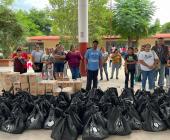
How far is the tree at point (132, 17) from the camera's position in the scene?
33938 millimetres

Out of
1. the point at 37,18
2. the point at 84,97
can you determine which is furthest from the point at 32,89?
the point at 37,18

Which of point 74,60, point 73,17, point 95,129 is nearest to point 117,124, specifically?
point 95,129

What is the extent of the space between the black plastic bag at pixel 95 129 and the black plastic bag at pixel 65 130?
0.20 meters

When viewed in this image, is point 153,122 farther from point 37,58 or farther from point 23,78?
point 37,58

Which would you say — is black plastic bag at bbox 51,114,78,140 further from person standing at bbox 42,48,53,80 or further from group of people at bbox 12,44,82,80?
person standing at bbox 42,48,53,80

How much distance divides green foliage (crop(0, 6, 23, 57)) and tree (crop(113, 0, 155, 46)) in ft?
31.6

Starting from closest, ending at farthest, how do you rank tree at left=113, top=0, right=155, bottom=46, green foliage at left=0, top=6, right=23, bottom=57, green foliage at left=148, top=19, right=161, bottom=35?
green foliage at left=0, top=6, right=23, bottom=57, tree at left=113, top=0, right=155, bottom=46, green foliage at left=148, top=19, right=161, bottom=35

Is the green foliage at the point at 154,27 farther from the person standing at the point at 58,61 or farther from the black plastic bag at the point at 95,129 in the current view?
the black plastic bag at the point at 95,129

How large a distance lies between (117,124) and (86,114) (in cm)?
65

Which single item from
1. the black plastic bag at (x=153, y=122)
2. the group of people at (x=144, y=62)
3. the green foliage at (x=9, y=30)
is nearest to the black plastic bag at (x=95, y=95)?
the black plastic bag at (x=153, y=122)

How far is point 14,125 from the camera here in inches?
277

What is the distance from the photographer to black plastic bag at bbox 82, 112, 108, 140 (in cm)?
632

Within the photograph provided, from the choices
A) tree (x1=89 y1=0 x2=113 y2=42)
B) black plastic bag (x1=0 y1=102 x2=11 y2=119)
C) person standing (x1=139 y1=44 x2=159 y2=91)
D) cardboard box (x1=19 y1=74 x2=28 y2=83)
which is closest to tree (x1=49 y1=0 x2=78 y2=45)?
tree (x1=89 y1=0 x2=113 y2=42)

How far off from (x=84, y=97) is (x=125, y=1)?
90.7 ft
